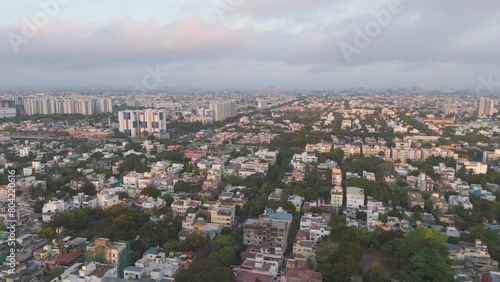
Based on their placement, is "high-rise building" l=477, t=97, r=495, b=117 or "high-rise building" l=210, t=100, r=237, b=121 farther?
"high-rise building" l=477, t=97, r=495, b=117

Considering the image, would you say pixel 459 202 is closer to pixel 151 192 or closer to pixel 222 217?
pixel 222 217

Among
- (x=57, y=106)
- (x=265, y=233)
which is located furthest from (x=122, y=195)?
(x=57, y=106)

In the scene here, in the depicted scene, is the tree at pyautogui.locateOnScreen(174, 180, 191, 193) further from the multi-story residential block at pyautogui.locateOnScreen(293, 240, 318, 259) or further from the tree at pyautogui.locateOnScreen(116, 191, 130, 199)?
the multi-story residential block at pyautogui.locateOnScreen(293, 240, 318, 259)

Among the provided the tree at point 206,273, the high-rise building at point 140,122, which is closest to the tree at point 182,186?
the tree at point 206,273

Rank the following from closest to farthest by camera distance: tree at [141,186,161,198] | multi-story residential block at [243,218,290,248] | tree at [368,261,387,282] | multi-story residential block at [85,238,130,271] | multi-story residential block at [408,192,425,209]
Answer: tree at [368,261,387,282], multi-story residential block at [85,238,130,271], multi-story residential block at [243,218,290,248], multi-story residential block at [408,192,425,209], tree at [141,186,161,198]

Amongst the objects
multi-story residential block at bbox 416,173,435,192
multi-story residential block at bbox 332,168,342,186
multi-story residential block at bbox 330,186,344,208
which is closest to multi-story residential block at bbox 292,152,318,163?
multi-story residential block at bbox 332,168,342,186

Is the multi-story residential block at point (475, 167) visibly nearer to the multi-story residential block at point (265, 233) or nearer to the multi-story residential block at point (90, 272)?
the multi-story residential block at point (265, 233)
